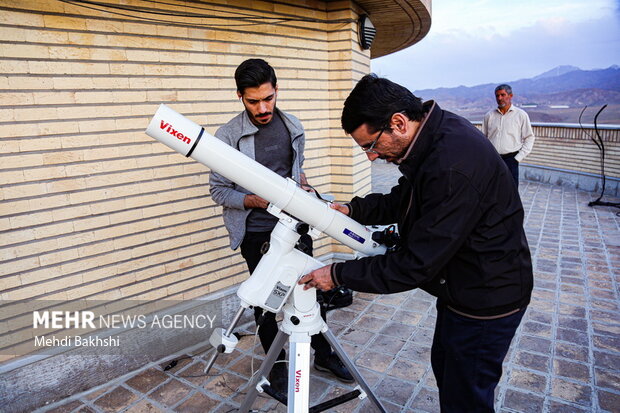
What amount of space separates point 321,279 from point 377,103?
2.76ft

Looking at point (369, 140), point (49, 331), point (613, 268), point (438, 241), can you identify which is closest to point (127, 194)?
point (49, 331)

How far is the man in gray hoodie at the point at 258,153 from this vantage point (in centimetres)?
264

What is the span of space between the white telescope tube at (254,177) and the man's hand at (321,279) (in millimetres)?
221

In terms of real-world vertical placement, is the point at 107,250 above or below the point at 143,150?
below

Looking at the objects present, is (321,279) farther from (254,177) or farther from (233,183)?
(233,183)

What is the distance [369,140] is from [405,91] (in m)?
0.25

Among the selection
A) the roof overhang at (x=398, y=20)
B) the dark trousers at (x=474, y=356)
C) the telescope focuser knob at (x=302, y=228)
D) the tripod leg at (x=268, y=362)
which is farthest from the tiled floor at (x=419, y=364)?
the roof overhang at (x=398, y=20)

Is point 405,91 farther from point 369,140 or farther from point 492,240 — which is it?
point 492,240

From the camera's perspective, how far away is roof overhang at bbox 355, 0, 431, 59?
4898 millimetres

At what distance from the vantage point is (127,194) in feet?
11.2

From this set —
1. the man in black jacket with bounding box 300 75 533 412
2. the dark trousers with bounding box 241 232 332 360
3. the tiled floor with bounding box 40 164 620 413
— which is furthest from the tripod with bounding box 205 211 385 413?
the tiled floor with bounding box 40 164 620 413

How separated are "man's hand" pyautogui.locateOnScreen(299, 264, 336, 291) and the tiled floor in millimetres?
1474

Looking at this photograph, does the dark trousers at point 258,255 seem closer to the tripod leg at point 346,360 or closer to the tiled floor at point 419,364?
the tiled floor at point 419,364

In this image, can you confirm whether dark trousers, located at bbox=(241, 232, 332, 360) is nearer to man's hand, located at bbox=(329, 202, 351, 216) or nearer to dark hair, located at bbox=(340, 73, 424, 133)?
man's hand, located at bbox=(329, 202, 351, 216)
